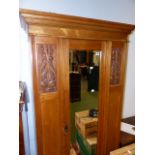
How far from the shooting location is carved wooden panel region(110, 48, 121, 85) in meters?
1.62

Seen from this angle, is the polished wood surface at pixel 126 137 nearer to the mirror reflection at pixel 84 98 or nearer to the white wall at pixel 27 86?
the mirror reflection at pixel 84 98

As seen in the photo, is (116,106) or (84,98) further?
(116,106)

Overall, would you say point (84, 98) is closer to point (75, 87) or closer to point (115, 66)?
point (75, 87)

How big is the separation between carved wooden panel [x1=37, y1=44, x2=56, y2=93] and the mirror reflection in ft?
0.58

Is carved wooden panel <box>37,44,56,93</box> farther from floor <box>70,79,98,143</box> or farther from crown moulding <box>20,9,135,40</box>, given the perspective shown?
floor <box>70,79,98,143</box>

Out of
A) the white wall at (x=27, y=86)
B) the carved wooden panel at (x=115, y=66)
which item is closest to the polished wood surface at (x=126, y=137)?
the carved wooden panel at (x=115, y=66)

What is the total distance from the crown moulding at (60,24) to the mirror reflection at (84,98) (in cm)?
21

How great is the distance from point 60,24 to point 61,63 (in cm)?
33

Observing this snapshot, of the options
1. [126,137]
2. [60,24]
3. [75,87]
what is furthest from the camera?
[126,137]

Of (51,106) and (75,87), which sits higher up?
(75,87)

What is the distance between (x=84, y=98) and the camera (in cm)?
154

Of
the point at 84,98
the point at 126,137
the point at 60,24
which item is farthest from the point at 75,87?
the point at 126,137

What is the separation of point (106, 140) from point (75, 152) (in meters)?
0.40

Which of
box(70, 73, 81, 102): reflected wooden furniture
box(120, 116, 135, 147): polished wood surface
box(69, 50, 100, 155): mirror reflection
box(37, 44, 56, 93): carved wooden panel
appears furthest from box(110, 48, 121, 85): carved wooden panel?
box(37, 44, 56, 93): carved wooden panel
